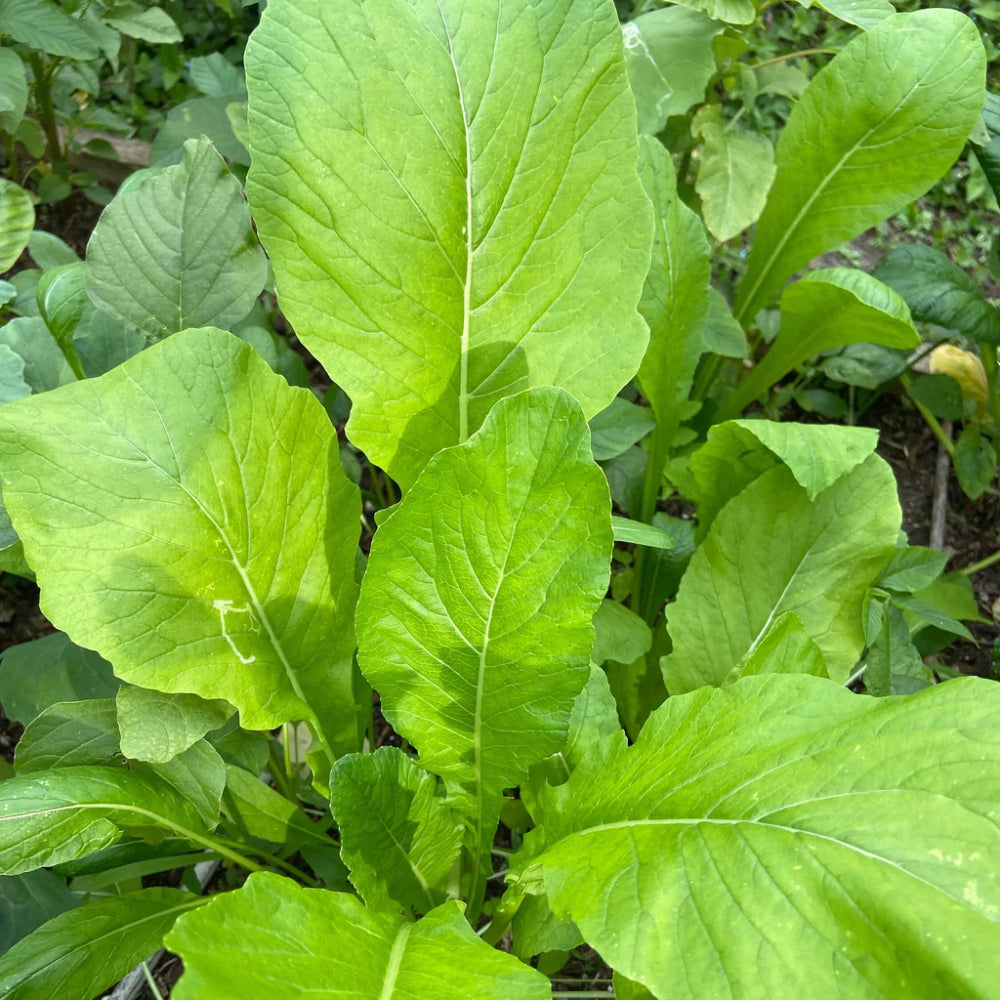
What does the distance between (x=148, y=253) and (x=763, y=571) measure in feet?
2.58

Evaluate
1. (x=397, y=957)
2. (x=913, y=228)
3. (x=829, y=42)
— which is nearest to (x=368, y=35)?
(x=397, y=957)

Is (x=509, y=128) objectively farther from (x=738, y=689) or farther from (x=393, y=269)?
(x=738, y=689)

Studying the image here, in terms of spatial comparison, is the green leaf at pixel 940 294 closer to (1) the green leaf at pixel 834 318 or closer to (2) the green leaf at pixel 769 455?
(1) the green leaf at pixel 834 318

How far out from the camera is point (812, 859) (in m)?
0.60

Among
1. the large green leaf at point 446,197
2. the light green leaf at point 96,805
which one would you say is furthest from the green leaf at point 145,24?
the light green leaf at point 96,805

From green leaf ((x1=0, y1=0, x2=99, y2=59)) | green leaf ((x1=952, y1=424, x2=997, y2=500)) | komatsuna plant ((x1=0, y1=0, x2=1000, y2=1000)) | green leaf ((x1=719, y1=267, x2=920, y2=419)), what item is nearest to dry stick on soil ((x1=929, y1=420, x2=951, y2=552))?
green leaf ((x1=952, y1=424, x2=997, y2=500))

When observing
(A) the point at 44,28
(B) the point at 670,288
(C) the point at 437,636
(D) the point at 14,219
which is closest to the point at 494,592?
(C) the point at 437,636

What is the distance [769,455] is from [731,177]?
1.74 ft

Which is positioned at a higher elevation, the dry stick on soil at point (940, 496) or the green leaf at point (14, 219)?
the green leaf at point (14, 219)

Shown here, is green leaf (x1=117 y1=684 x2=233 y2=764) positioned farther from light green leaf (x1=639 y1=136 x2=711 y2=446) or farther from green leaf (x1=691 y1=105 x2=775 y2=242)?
green leaf (x1=691 y1=105 x2=775 y2=242)

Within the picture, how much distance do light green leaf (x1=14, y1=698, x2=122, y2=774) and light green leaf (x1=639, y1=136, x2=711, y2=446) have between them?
770 mm

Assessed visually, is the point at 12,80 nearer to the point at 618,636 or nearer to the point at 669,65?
the point at 669,65

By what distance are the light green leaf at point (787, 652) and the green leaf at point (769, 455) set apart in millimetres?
138

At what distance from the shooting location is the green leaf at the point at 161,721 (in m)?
0.76
